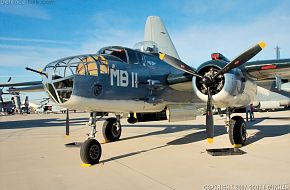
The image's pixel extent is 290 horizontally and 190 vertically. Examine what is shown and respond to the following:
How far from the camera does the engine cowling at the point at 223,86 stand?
8859 mm

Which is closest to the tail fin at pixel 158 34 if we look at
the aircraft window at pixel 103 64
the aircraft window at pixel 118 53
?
the aircraft window at pixel 118 53

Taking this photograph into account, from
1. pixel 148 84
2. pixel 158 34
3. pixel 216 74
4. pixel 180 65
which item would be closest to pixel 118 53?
pixel 148 84

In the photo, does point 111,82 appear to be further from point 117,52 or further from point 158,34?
point 158,34

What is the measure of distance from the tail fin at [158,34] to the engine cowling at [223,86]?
299 inches

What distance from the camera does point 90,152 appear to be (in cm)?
752

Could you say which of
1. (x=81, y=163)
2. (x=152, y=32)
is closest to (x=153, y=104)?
(x=81, y=163)

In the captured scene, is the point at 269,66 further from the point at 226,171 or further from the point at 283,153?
the point at 226,171

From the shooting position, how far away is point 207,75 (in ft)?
30.3

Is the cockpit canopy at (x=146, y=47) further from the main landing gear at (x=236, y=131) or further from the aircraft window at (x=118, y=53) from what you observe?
the main landing gear at (x=236, y=131)

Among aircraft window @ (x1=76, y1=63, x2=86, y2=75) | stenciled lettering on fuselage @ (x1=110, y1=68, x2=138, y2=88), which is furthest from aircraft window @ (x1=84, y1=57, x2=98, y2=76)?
stenciled lettering on fuselage @ (x1=110, y1=68, x2=138, y2=88)

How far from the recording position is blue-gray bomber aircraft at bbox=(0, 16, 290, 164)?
24.6ft

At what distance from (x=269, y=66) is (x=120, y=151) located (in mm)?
6040

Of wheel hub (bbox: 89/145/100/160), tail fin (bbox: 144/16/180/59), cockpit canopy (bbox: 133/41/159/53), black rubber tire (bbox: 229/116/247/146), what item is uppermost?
tail fin (bbox: 144/16/180/59)

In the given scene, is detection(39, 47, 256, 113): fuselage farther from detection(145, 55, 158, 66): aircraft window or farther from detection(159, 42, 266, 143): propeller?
detection(159, 42, 266, 143): propeller
